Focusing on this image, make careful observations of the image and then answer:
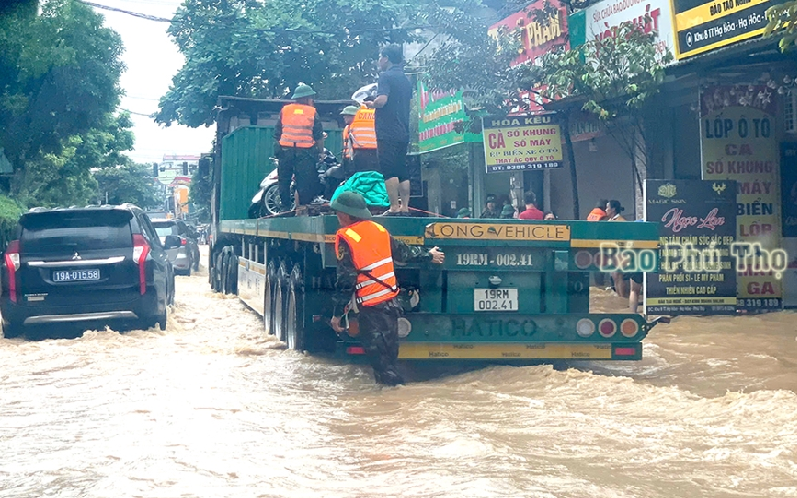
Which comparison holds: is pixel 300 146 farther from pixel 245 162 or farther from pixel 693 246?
pixel 693 246

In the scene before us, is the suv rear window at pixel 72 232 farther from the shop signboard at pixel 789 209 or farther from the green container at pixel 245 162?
the shop signboard at pixel 789 209

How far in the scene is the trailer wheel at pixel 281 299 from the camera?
34.9ft

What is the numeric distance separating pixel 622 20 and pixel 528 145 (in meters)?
2.56

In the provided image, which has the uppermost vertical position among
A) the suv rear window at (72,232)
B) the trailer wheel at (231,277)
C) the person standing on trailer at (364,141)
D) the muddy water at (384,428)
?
the person standing on trailer at (364,141)

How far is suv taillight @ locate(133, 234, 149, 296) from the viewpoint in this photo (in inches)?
456

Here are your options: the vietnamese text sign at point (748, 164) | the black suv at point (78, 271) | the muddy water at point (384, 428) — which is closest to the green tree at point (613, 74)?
the vietnamese text sign at point (748, 164)

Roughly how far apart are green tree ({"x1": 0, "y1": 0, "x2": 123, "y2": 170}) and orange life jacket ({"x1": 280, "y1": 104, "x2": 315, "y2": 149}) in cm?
1578

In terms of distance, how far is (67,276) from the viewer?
11391 millimetres

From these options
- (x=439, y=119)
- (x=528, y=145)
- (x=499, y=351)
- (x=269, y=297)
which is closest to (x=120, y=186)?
Answer: (x=439, y=119)

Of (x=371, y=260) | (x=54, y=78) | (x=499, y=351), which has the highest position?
(x=54, y=78)

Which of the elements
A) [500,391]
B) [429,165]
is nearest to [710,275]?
[500,391]

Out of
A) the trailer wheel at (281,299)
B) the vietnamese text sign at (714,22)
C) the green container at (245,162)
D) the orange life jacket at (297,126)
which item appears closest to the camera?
the trailer wheel at (281,299)

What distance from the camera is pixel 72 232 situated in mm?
11641

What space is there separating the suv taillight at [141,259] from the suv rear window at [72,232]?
78 millimetres
